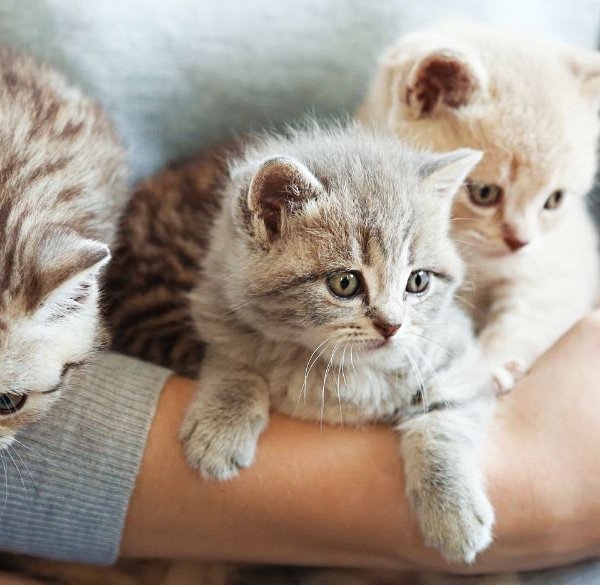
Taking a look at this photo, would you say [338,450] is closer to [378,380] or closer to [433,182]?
[378,380]

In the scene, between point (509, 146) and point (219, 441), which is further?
point (509, 146)

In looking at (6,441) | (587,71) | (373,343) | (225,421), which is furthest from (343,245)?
(587,71)

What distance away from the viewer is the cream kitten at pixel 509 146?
1.43 m

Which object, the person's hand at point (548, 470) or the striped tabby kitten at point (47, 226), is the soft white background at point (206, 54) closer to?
the striped tabby kitten at point (47, 226)

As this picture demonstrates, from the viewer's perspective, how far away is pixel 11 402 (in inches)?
43.8

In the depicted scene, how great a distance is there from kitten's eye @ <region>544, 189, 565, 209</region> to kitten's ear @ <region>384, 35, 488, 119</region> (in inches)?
10.4

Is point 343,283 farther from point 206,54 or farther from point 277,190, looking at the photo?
point 206,54

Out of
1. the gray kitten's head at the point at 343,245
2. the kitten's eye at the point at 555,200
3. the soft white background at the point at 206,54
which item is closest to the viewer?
the gray kitten's head at the point at 343,245

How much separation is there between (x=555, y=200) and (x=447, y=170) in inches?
16.5

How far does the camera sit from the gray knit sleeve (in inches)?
45.9

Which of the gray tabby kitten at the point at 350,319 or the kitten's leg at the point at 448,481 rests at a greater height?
the gray tabby kitten at the point at 350,319

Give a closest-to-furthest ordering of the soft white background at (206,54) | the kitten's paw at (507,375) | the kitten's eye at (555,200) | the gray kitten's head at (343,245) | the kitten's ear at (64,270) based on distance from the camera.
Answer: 1. the kitten's ear at (64,270)
2. the gray kitten's head at (343,245)
3. the kitten's paw at (507,375)
4. the kitten's eye at (555,200)
5. the soft white background at (206,54)

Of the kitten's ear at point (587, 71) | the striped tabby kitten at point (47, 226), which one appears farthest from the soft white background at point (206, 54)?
the kitten's ear at point (587, 71)

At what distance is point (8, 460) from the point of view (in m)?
1.17
